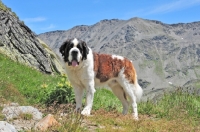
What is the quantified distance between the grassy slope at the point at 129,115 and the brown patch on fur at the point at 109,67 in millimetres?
1040

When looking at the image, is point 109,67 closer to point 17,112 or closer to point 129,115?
point 129,115

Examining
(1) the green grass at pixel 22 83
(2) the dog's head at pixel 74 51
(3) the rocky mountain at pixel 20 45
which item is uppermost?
(3) the rocky mountain at pixel 20 45

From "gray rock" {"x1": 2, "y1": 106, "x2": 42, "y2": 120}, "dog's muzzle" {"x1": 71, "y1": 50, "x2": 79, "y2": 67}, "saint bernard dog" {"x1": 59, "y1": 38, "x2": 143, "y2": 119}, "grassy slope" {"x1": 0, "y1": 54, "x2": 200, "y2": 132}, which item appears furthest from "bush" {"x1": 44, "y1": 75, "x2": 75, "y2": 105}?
"gray rock" {"x1": 2, "y1": 106, "x2": 42, "y2": 120}

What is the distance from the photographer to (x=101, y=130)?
22.1 ft

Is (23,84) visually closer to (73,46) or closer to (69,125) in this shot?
(73,46)

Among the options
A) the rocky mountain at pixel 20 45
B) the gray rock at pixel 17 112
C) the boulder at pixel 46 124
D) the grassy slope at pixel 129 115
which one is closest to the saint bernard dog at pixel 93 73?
the grassy slope at pixel 129 115

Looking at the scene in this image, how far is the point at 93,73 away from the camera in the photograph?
343 inches

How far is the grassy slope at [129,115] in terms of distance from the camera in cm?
750

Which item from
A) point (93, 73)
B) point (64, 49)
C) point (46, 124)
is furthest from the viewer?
point (93, 73)

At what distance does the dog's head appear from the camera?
827 centimetres

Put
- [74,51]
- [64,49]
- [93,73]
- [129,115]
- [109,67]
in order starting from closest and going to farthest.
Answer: [74,51]
[64,49]
[93,73]
[129,115]
[109,67]

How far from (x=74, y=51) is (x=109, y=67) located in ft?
4.47

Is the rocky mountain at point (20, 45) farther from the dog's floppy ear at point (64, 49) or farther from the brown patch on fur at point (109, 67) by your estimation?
the dog's floppy ear at point (64, 49)

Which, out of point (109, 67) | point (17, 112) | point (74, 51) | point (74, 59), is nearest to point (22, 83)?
point (109, 67)
